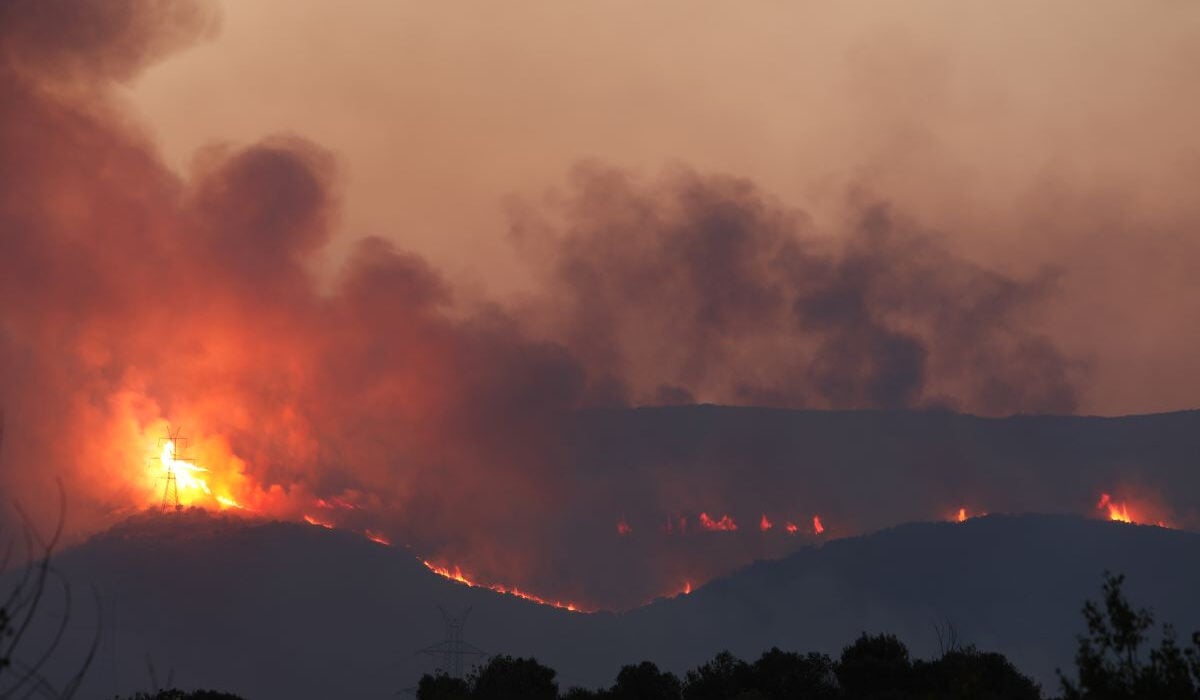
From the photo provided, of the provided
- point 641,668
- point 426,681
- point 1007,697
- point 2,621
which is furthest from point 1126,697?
point 426,681

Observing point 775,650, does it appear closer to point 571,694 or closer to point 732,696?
point 732,696

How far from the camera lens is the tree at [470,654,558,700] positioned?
123m

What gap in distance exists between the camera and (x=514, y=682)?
12744 centimetres

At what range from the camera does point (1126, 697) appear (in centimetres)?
3703

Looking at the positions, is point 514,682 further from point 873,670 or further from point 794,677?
point 873,670

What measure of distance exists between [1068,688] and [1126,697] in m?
1.60

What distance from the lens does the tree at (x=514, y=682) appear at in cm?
12262

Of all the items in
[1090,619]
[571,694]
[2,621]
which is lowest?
[2,621]

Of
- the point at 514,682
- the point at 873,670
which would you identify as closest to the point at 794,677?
the point at 873,670

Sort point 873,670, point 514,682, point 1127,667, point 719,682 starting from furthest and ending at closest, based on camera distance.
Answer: point 514,682
point 719,682
point 873,670
point 1127,667

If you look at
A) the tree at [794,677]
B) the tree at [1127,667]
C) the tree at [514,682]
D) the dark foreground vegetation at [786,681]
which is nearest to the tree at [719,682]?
the dark foreground vegetation at [786,681]

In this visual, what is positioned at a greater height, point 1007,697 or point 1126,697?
point 1007,697

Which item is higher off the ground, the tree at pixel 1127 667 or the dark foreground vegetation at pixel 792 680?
the dark foreground vegetation at pixel 792 680

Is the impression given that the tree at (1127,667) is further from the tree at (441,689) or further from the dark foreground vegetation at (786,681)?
the tree at (441,689)
